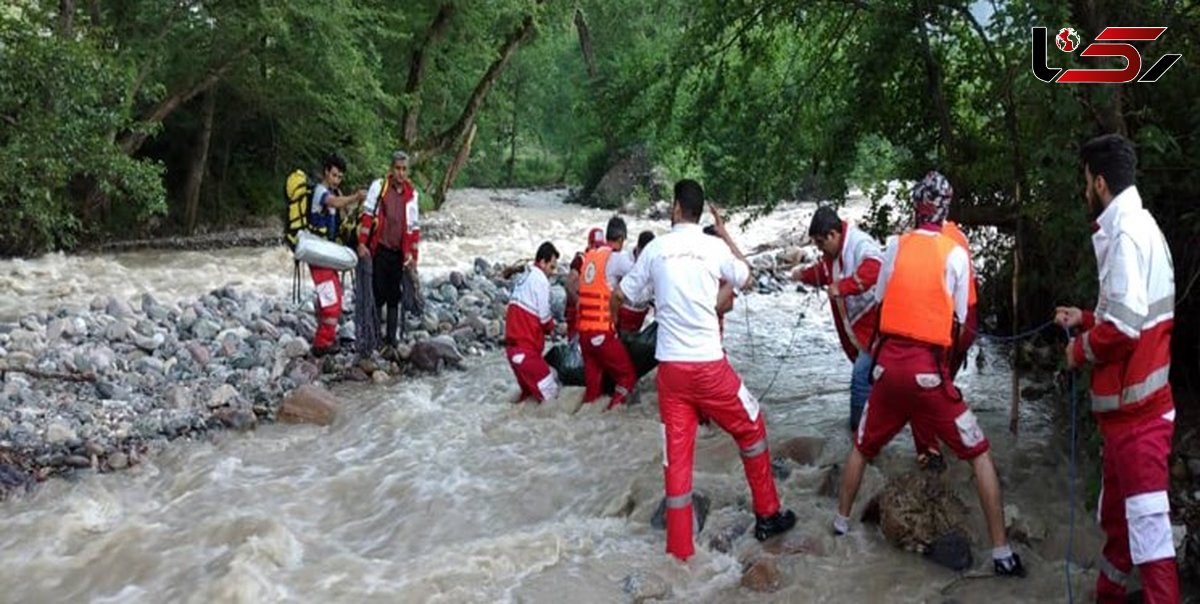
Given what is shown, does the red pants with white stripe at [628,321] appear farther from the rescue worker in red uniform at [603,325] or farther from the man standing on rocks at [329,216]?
the man standing on rocks at [329,216]

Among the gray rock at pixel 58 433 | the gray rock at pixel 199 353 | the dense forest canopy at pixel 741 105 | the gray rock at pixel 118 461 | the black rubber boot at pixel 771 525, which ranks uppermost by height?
the dense forest canopy at pixel 741 105

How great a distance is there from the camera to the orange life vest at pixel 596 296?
794 cm

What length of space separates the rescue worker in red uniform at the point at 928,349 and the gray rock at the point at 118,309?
8.95 meters

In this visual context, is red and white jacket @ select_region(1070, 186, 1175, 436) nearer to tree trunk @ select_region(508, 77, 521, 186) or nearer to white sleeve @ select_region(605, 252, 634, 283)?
white sleeve @ select_region(605, 252, 634, 283)

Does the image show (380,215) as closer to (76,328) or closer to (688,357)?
(76,328)

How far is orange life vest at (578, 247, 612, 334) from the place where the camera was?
7938mm

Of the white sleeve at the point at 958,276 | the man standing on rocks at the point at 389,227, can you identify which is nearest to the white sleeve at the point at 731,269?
the white sleeve at the point at 958,276

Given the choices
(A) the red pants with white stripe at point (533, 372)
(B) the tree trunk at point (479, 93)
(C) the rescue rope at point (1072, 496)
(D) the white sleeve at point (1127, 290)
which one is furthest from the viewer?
(B) the tree trunk at point (479, 93)

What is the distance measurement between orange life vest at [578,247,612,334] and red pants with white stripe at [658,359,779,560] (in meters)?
2.67

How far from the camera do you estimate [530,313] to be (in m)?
8.27

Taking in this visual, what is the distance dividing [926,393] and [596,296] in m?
3.52

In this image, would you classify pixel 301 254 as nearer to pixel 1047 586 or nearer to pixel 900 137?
pixel 900 137

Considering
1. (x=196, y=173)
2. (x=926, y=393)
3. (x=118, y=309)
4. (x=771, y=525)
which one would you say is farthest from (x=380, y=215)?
(x=196, y=173)

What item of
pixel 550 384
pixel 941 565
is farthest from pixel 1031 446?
pixel 550 384
